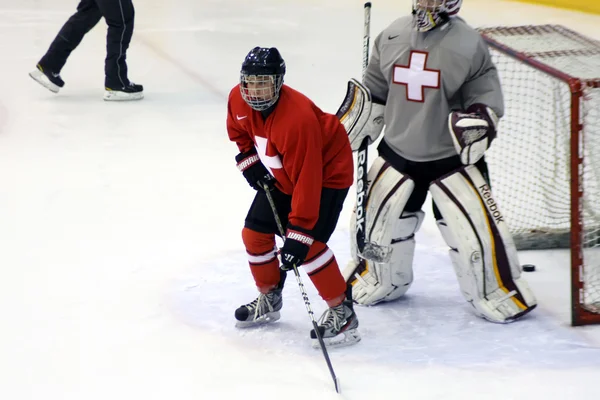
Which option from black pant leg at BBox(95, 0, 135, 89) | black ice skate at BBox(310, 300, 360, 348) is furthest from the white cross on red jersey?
black pant leg at BBox(95, 0, 135, 89)

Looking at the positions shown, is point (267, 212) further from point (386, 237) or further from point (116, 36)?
point (116, 36)

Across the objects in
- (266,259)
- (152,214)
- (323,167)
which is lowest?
(152,214)

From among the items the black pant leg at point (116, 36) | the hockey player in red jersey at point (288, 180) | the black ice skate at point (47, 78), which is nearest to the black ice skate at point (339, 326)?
the hockey player in red jersey at point (288, 180)

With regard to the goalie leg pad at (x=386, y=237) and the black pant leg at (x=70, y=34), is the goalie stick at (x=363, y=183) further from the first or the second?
the black pant leg at (x=70, y=34)

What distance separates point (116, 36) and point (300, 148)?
3365mm

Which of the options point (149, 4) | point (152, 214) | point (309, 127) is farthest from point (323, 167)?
point (149, 4)

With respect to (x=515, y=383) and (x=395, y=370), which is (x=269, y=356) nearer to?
(x=395, y=370)

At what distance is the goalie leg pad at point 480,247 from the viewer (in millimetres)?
2992

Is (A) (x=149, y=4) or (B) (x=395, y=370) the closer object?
(B) (x=395, y=370)

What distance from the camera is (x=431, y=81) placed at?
2.94 m

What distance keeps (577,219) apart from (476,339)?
1.58ft

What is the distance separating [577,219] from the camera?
2.99m

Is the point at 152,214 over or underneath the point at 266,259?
underneath

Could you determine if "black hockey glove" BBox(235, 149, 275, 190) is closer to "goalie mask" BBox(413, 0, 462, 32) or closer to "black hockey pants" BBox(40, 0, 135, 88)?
"goalie mask" BBox(413, 0, 462, 32)
